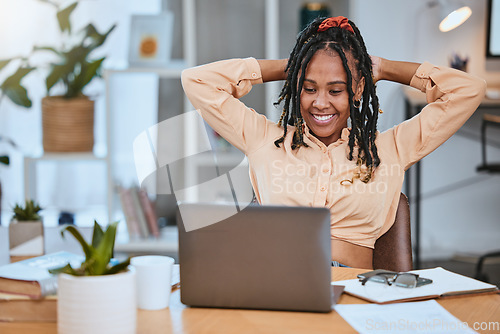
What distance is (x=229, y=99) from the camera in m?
1.71

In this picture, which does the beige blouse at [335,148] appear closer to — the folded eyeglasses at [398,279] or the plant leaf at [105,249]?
the folded eyeglasses at [398,279]

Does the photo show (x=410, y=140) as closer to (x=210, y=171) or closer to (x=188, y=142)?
(x=188, y=142)

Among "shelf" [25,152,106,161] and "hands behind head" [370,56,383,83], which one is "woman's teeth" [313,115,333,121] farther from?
"shelf" [25,152,106,161]

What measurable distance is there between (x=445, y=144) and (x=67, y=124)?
2226mm

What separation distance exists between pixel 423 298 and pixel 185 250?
1.45 ft

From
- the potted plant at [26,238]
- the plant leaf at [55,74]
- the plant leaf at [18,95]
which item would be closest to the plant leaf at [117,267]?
the potted plant at [26,238]

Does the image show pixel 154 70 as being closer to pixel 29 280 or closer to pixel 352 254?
pixel 352 254

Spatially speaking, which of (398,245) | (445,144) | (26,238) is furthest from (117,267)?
(445,144)

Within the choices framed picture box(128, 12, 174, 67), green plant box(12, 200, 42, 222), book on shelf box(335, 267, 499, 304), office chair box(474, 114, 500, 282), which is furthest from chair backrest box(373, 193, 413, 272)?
framed picture box(128, 12, 174, 67)

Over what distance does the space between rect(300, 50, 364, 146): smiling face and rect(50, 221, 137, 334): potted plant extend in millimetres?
874

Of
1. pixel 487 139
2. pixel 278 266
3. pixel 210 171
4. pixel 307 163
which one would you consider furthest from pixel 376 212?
pixel 487 139

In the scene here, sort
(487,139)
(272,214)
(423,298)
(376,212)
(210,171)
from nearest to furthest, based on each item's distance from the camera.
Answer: (272,214)
(423,298)
(376,212)
(210,171)
(487,139)

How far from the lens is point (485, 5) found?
349cm

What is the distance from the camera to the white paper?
92 centimetres
